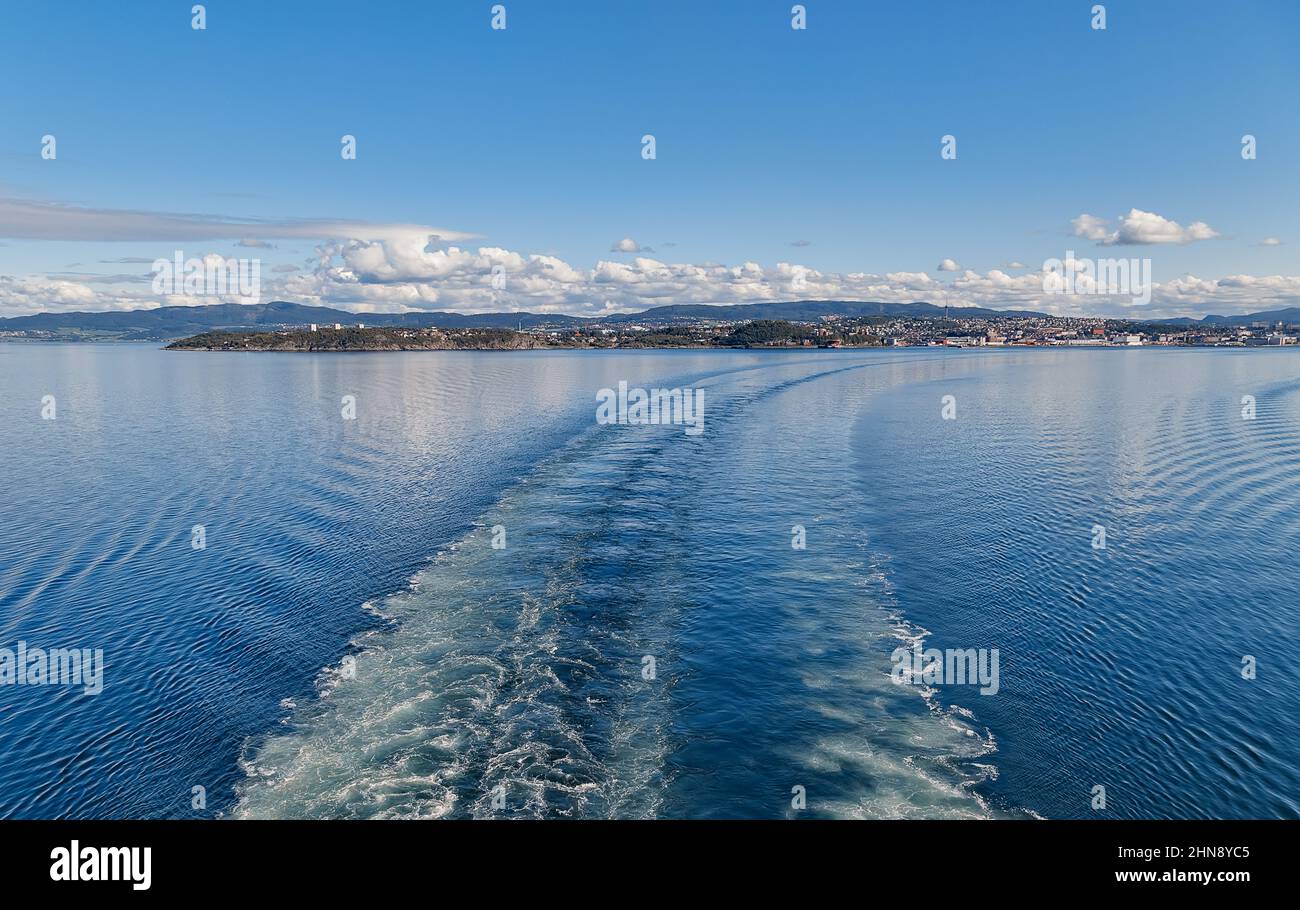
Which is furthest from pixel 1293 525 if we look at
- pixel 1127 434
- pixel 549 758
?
pixel 549 758

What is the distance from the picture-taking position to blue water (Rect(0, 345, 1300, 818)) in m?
14.6

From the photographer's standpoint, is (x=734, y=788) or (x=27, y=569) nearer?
(x=734, y=788)

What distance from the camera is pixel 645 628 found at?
2133 cm

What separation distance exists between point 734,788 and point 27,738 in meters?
16.0

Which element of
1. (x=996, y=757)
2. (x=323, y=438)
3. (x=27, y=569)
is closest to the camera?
(x=996, y=757)

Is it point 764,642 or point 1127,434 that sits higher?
point 1127,434

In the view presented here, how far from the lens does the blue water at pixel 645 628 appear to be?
14.6 m

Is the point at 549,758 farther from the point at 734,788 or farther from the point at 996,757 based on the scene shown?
the point at 996,757

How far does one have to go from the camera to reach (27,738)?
637 inches

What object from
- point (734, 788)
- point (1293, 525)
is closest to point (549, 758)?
point (734, 788)

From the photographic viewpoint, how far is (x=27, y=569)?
25.9m
